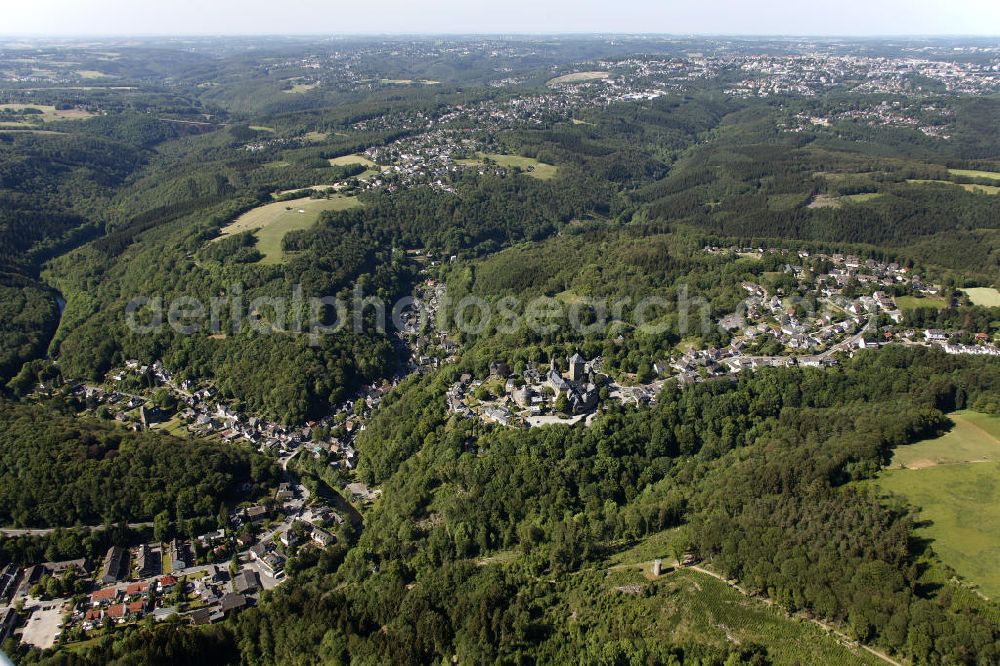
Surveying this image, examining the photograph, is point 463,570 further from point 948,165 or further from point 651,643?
point 948,165

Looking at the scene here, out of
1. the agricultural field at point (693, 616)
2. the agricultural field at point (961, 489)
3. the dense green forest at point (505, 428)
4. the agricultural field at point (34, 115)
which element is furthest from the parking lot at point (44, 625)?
the agricultural field at point (34, 115)

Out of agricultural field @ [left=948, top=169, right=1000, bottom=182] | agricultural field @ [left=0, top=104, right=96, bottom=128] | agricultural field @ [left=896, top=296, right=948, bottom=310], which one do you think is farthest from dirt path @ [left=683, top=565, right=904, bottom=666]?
agricultural field @ [left=0, top=104, right=96, bottom=128]

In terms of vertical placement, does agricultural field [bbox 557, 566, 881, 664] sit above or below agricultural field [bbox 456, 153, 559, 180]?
below

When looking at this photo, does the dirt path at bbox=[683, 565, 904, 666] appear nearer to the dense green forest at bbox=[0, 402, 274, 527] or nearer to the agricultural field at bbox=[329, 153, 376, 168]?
the dense green forest at bbox=[0, 402, 274, 527]

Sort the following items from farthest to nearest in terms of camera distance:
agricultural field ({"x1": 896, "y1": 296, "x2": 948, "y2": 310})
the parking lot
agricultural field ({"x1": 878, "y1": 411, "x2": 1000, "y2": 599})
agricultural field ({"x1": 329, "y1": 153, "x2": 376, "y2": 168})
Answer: agricultural field ({"x1": 329, "y1": 153, "x2": 376, "y2": 168}) → agricultural field ({"x1": 896, "y1": 296, "x2": 948, "y2": 310}) → the parking lot → agricultural field ({"x1": 878, "y1": 411, "x2": 1000, "y2": 599})

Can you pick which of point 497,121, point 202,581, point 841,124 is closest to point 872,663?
point 202,581

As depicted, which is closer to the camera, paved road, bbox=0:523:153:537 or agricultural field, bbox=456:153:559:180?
paved road, bbox=0:523:153:537

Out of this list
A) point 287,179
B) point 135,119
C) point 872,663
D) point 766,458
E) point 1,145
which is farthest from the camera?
point 135,119
